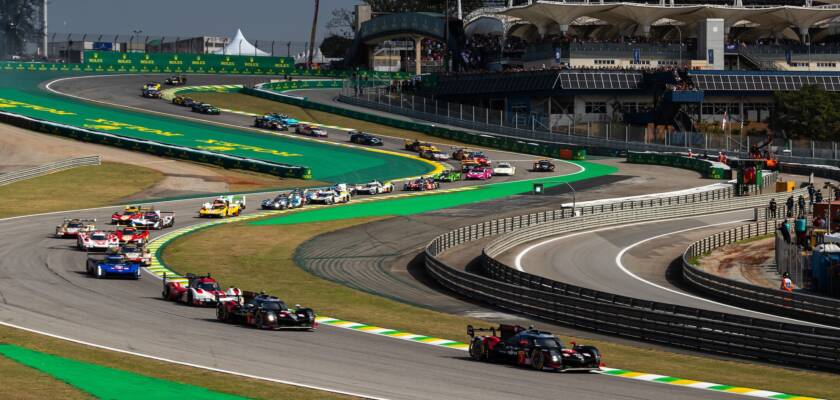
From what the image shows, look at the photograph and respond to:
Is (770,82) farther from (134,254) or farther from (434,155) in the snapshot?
(134,254)

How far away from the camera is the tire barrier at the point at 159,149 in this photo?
93688 mm

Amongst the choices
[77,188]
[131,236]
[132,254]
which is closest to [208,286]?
[132,254]

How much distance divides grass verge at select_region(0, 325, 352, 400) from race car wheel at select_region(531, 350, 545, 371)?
18.8 ft

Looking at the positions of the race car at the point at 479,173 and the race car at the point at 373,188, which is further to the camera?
the race car at the point at 479,173

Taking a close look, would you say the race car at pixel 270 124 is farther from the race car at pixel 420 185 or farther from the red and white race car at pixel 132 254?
the red and white race car at pixel 132 254

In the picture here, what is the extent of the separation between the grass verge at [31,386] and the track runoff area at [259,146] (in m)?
32.3

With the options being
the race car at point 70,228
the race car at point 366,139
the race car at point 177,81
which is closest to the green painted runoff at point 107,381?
the race car at point 70,228

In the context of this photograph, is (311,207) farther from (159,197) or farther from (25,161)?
(25,161)

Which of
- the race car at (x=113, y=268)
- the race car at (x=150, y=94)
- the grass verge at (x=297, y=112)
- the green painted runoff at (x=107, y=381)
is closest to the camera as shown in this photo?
the green painted runoff at (x=107, y=381)

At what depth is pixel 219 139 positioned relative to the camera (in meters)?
111

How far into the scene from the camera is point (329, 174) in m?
97.0

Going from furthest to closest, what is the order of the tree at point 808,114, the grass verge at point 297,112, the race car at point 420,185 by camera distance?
the grass verge at point 297,112 < the tree at point 808,114 < the race car at point 420,185

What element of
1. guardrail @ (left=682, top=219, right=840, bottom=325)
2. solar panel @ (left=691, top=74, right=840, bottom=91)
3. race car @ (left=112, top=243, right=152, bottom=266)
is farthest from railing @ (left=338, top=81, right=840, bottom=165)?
race car @ (left=112, top=243, right=152, bottom=266)

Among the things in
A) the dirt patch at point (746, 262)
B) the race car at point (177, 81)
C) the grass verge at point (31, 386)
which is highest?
the race car at point (177, 81)
